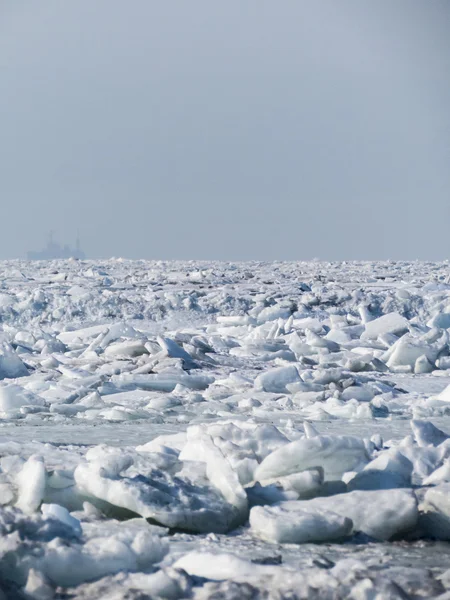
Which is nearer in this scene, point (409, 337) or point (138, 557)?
point (138, 557)

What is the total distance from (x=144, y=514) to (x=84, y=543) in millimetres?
317

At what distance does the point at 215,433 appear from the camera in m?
2.84

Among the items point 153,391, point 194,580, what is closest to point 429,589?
point 194,580

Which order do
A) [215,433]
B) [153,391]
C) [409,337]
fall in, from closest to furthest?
[215,433] → [153,391] → [409,337]

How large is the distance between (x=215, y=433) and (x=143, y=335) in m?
4.46

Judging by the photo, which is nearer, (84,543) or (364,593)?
(364,593)

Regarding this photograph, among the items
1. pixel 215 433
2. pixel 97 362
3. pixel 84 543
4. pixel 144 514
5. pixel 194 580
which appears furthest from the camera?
pixel 97 362

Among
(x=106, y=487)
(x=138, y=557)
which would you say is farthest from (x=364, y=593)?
(x=106, y=487)

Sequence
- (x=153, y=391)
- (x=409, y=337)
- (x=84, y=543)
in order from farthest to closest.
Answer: (x=409, y=337) < (x=153, y=391) < (x=84, y=543)

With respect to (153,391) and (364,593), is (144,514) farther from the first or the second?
(153,391)

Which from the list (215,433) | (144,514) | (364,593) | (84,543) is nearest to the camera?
(364,593)

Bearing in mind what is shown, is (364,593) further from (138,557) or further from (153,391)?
(153,391)

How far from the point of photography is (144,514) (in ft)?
7.32

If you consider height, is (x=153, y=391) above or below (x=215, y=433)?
below
